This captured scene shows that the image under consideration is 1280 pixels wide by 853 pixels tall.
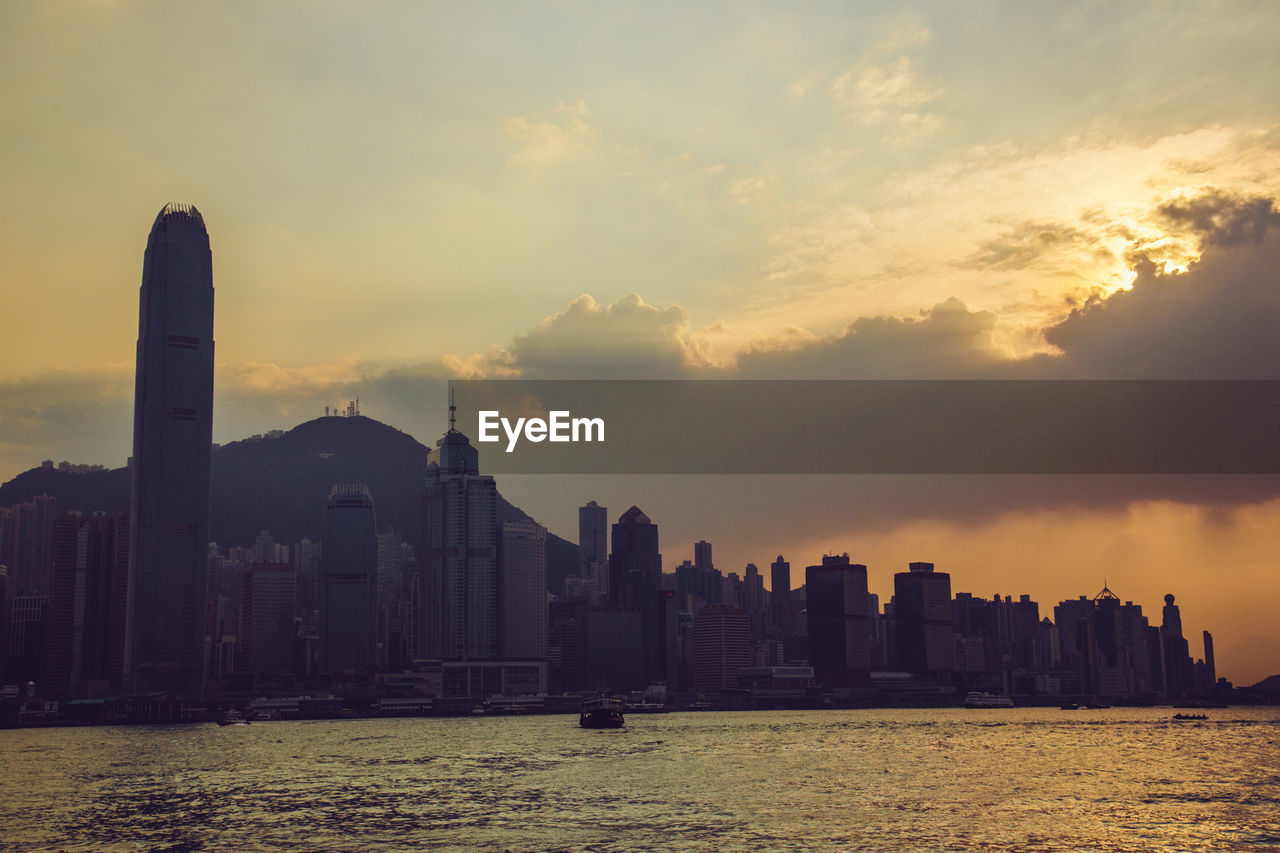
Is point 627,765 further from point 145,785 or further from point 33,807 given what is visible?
point 33,807

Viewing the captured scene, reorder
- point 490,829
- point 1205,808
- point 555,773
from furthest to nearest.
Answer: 1. point 555,773
2. point 1205,808
3. point 490,829

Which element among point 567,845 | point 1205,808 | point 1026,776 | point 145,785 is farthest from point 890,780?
point 145,785

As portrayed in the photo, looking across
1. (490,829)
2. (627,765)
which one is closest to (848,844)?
(490,829)

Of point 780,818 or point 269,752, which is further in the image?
point 269,752

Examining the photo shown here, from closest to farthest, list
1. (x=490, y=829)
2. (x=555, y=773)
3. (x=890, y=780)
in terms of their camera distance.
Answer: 1. (x=490, y=829)
2. (x=890, y=780)
3. (x=555, y=773)

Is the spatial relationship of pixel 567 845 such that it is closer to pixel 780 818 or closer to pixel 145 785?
pixel 780 818

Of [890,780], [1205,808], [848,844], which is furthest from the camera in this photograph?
[890,780]
